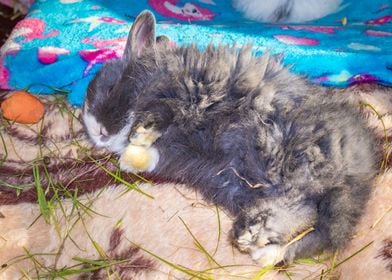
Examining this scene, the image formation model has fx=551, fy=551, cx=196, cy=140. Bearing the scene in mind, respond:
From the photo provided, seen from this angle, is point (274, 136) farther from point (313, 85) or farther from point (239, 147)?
point (313, 85)

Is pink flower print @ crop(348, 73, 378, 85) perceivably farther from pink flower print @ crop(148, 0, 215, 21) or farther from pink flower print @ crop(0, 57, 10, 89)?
pink flower print @ crop(0, 57, 10, 89)

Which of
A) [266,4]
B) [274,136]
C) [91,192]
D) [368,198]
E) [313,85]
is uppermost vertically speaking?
[266,4]

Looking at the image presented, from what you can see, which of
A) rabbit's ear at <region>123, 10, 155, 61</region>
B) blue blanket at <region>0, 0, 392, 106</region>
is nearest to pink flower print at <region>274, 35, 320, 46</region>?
blue blanket at <region>0, 0, 392, 106</region>

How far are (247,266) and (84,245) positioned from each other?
68 centimetres

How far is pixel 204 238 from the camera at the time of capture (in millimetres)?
2250

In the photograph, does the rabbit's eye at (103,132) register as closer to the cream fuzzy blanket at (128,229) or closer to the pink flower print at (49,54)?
the cream fuzzy blanket at (128,229)

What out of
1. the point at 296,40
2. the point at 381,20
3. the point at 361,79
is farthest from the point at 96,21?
the point at 381,20

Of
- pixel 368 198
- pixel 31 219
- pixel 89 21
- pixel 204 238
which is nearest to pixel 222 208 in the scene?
pixel 204 238

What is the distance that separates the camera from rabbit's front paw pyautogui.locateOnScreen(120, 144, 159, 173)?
229 cm

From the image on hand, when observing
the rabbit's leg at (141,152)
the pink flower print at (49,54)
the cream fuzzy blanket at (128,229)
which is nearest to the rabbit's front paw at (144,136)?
the rabbit's leg at (141,152)

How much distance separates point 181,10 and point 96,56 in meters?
0.99

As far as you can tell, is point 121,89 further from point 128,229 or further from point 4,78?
point 4,78

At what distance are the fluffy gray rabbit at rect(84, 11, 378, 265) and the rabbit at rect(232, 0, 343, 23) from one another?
1.16 metres

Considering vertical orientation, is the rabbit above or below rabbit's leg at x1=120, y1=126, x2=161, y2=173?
above
